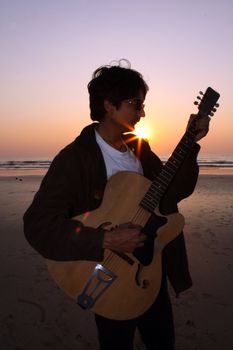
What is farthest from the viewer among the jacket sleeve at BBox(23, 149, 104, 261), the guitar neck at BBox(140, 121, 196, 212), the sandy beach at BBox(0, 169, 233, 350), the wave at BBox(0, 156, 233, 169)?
the wave at BBox(0, 156, 233, 169)

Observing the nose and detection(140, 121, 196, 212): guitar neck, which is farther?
the nose

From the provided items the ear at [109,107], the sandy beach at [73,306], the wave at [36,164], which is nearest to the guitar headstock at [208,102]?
the ear at [109,107]

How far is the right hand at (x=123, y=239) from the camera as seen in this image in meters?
2.14

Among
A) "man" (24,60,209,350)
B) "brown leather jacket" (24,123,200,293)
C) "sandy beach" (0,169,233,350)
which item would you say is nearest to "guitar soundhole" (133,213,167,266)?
"man" (24,60,209,350)

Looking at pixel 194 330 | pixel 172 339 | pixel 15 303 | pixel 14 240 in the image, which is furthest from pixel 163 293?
pixel 14 240

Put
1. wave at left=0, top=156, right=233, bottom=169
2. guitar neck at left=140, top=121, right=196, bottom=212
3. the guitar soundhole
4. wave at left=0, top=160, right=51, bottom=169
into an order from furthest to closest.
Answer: wave at left=0, top=156, right=233, bottom=169 → wave at left=0, top=160, right=51, bottom=169 → guitar neck at left=140, top=121, right=196, bottom=212 → the guitar soundhole

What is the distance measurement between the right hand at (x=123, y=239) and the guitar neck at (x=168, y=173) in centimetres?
30

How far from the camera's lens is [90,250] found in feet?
6.94

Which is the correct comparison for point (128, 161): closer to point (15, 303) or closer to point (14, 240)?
point (15, 303)

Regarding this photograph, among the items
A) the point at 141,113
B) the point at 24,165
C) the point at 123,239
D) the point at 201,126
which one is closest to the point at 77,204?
the point at 123,239

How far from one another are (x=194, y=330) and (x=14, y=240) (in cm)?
471

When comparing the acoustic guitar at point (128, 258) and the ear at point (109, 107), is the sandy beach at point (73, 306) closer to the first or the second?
the acoustic guitar at point (128, 258)

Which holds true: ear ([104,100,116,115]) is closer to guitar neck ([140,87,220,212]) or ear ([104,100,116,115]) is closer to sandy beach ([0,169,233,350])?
guitar neck ([140,87,220,212])

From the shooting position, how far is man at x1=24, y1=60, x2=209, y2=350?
213cm
